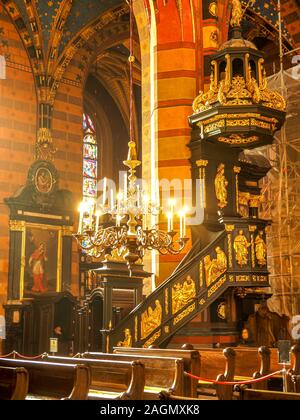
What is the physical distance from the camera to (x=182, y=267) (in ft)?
33.1

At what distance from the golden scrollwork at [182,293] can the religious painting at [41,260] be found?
6665 mm

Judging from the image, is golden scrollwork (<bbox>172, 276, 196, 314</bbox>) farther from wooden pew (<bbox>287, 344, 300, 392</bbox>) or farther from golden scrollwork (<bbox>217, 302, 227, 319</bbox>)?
wooden pew (<bbox>287, 344, 300, 392</bbox>)

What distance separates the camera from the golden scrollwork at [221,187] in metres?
11.2

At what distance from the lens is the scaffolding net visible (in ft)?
45.1

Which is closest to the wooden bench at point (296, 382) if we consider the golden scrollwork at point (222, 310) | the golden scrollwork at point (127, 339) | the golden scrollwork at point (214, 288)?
the golden scrollwork at point (214, 288)

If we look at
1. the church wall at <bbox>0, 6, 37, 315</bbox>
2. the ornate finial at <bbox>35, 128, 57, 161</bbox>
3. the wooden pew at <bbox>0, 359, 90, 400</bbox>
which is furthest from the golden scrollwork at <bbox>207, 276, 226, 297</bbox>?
the ornate finial at <bbox>35, 128, 57, 161</bbox>

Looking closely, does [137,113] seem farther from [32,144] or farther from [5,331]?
[5,331]

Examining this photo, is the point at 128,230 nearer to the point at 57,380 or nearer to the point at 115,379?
the point at 115,379

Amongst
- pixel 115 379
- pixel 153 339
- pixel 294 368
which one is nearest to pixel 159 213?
pixel 153 339

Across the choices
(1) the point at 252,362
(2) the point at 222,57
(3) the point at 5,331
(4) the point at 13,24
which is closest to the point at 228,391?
(1) the point at 252,362

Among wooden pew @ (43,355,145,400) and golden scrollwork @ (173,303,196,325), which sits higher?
golden scrollwork @ (173,303,196,325)

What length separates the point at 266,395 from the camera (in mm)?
4211

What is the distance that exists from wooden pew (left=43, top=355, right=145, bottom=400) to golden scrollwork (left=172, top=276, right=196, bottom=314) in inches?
147

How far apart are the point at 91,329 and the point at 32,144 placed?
596 cm
